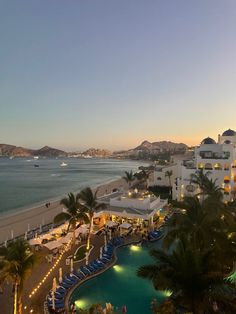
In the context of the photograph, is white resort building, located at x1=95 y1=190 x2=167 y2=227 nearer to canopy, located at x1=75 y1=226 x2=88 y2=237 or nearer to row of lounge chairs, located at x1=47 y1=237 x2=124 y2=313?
canopy, located at x1=75 y1=226 x2=88 y2=237

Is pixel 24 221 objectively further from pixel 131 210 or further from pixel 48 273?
pixel 48 273

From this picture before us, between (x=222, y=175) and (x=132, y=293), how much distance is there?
100.0 ft

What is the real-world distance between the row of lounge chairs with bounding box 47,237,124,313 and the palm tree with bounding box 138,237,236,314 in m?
7.54

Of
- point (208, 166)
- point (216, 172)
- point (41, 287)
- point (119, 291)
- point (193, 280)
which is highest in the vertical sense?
point (208, 166)

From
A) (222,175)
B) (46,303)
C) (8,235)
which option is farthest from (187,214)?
(222,175)

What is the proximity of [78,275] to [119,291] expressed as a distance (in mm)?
3222

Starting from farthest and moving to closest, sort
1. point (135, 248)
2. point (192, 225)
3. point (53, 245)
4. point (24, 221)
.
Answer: point (24, 221)
point (135, 248)
point (53, 245)
point (192, 225)

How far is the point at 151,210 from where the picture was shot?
33.5 m

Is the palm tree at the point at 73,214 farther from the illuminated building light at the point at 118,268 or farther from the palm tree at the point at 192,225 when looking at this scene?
the palm tree at the point at 192,225

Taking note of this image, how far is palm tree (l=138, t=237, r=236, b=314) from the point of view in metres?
11.4

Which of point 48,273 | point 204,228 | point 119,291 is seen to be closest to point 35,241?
point 48,273

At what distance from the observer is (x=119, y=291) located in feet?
64.2

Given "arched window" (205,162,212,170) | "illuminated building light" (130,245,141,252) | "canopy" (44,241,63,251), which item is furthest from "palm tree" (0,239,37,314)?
"arched window" (205,162,212,170)

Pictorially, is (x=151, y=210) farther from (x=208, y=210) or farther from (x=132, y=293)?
(x=132, y=293)
